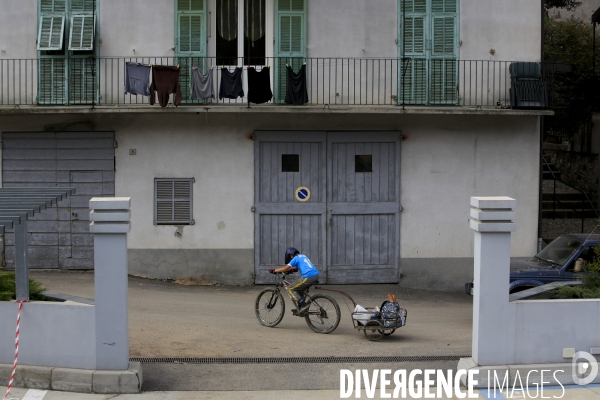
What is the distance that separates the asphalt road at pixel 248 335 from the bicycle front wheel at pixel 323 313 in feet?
0.61

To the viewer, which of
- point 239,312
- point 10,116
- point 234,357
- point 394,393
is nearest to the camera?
point 394,393

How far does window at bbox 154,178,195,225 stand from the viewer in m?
18.1

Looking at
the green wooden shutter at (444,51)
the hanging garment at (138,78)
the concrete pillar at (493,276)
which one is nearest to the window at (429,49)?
the green wooden shutter at (444,51)

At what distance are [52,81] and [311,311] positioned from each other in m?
8.24

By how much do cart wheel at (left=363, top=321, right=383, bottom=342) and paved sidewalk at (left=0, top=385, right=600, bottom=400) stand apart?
8.41 feet

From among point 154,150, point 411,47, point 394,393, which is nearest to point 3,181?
point 154,150

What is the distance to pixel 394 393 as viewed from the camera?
10.5 metres

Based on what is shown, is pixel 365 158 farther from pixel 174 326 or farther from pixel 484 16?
pixel 174 326

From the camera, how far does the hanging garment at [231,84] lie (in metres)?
17.3

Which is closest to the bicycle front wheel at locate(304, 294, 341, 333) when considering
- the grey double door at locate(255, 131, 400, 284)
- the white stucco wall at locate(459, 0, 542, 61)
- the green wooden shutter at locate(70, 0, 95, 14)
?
the grey double door at locate(255, 131, 400, 284)

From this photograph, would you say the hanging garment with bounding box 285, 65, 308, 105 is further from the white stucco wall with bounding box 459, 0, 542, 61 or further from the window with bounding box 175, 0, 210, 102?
the white stucco wall with bounding box 459, 0, 542, 61

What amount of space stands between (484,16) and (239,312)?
851 cm

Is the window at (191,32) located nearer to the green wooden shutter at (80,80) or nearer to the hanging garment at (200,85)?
the hanging garment at (200,85)

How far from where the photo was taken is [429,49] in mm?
18141
